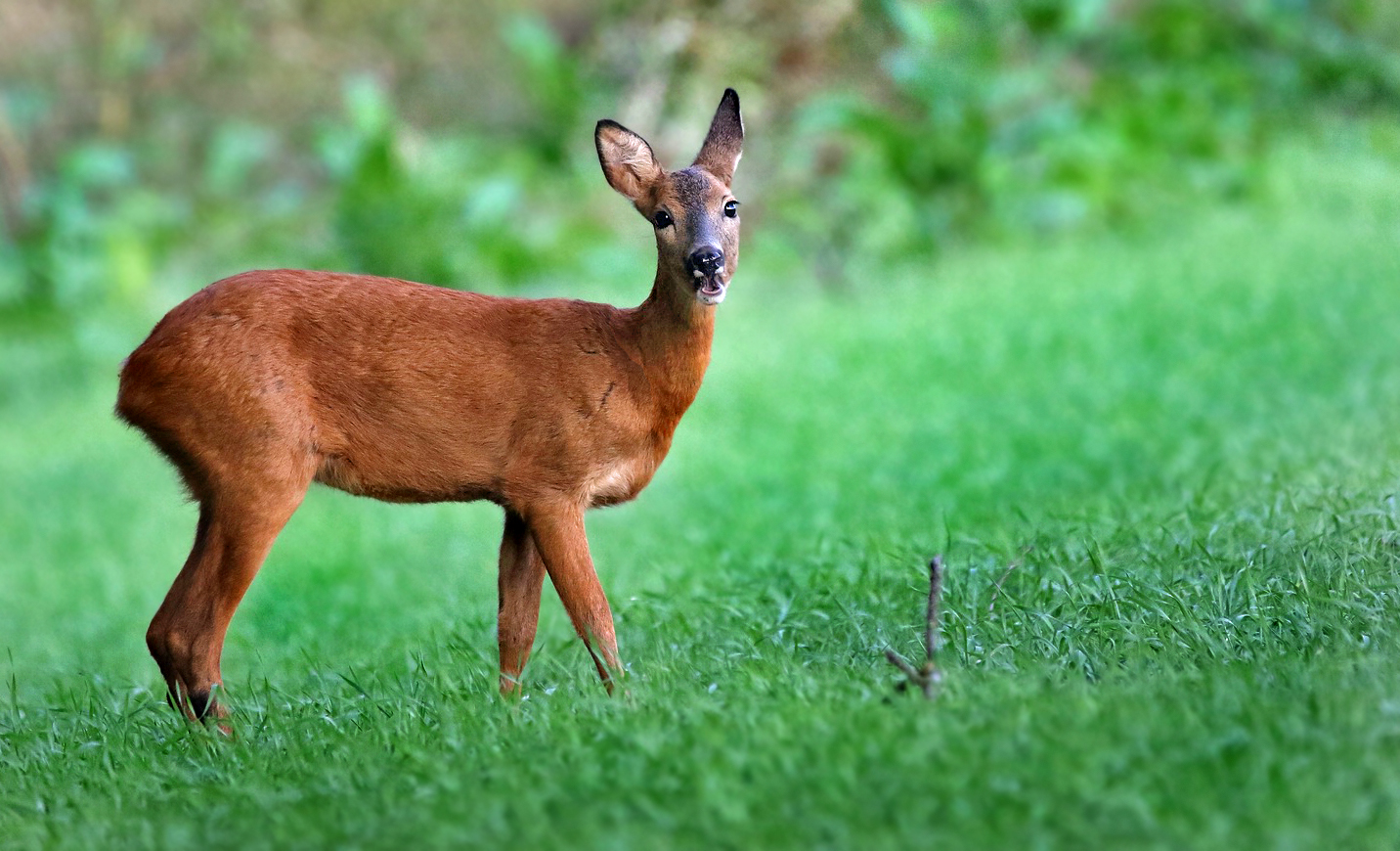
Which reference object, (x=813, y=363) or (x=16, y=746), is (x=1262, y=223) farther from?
(x=16, y=746)

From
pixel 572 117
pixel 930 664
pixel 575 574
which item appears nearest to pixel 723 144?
pixel 575 574

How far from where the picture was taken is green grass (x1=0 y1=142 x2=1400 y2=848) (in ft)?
9.98

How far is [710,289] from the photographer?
4.38m

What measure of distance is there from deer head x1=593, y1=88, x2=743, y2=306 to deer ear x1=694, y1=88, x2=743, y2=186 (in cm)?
3

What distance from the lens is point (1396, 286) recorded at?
9.54 m

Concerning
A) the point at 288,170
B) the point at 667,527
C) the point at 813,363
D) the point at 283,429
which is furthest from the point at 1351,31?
the point at 283,429

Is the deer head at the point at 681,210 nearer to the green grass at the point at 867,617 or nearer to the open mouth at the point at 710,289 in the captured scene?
the open mouth at the point at 710,289

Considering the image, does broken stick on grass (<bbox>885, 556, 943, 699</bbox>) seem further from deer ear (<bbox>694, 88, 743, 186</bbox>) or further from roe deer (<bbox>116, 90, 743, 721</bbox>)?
deer ear (<bbox>694, 88, 743, 186</bbox>)

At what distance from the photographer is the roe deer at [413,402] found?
171 inches

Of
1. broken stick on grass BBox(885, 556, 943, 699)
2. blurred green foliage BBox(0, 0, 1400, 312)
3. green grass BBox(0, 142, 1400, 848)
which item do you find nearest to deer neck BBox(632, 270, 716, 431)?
green grass BBox(0, 142, 1400, 848)

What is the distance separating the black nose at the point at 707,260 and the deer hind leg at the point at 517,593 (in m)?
0.90

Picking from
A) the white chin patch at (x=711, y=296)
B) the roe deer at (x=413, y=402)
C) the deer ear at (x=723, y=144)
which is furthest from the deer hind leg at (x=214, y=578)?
the deer ear at (x=723, y=144)

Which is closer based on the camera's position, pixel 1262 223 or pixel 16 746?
pixel 16 746

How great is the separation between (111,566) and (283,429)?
4057 mm
